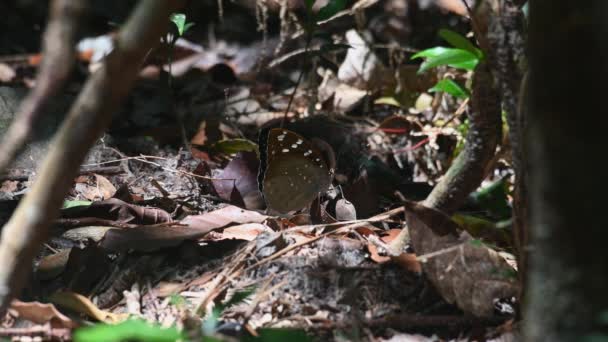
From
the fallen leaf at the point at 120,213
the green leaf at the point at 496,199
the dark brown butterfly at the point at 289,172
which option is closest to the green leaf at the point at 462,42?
the green leaf at the point at 496,199

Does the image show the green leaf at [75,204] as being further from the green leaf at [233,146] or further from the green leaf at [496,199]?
the green leaf at [496,199]

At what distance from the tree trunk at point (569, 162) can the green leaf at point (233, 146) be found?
2125 mm

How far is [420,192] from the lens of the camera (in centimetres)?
270

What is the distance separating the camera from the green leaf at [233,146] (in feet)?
9.96

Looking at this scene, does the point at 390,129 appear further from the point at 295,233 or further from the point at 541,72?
the point at 541,72

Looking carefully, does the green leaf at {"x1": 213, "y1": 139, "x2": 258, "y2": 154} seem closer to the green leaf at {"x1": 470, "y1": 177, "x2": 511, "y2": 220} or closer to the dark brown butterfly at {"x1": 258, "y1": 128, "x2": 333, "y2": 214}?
the dark brown butterfly at {"x1": 258, "y1": 128, "x2": 333, "y2": 214}

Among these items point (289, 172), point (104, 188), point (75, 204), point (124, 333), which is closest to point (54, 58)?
point (124, 333)

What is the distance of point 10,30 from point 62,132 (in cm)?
441

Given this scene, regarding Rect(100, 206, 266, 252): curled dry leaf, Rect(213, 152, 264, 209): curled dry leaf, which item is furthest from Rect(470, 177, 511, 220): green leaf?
Rect(213, 152, 264, 209): curled dry leaf

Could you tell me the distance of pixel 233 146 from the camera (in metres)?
3.10

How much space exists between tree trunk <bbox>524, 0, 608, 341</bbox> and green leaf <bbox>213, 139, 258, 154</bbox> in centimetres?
213

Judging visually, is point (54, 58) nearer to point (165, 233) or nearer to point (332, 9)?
point (165, 233)

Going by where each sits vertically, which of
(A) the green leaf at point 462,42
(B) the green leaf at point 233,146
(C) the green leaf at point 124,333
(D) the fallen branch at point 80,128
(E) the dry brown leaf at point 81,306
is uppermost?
(A) the green leaf at point 462,42

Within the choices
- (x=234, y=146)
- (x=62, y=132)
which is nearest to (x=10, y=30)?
(x=234, y=146)
